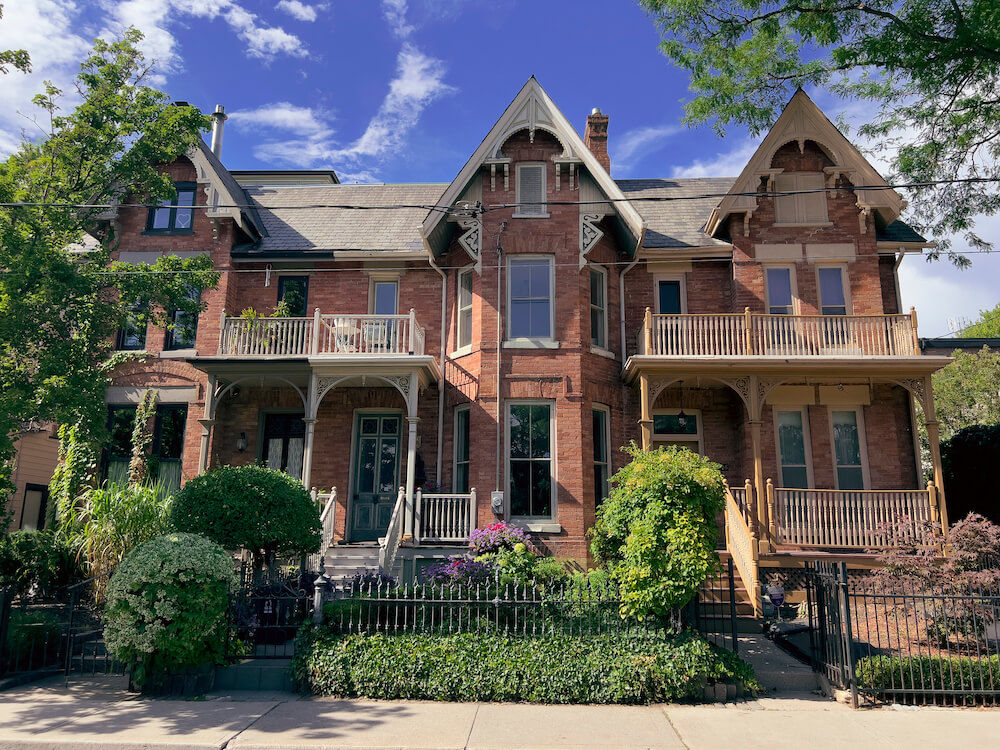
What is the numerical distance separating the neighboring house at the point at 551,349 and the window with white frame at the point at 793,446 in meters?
0.05

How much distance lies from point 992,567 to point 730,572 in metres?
5.24

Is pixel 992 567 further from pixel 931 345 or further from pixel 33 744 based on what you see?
pixel 33 744

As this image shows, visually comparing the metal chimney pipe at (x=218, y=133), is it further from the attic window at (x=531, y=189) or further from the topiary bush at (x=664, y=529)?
the topiary bush at (x=664, y=529)

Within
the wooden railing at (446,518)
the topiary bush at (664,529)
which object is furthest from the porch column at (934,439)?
the wooden railing at (446,518)

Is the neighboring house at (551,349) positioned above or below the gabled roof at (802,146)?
below

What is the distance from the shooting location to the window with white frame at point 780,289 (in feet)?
54.1

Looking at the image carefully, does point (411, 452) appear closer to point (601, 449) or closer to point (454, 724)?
point (601, 449)

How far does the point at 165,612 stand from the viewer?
8.27 metres

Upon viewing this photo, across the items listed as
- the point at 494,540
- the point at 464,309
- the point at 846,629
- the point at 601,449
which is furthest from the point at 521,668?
the point at 464,309

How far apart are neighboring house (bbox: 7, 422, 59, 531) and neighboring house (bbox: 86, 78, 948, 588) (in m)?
6.10

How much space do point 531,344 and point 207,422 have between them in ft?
24.5

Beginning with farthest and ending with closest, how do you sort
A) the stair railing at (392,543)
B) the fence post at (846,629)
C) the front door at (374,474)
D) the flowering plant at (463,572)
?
the front door at (374,474), the stair railing at (392,543), the flowering plant at (463,572), the fence post at (846,629)

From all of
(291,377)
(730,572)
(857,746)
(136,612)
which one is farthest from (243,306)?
(857,746)

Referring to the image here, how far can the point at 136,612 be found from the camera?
841 cm
